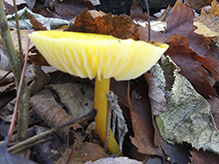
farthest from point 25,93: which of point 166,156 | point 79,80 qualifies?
point 166,156

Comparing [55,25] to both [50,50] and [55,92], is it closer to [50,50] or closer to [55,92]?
[55,92]

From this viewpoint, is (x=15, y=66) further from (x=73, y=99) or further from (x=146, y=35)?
(x=146, y=35)

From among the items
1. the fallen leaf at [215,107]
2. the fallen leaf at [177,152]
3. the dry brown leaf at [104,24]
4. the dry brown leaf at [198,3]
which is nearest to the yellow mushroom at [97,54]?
the dry brown leaf at [104,24]

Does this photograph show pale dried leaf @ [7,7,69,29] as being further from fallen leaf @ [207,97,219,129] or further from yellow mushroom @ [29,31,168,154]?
fallen leaf @ [207,97,219,129]

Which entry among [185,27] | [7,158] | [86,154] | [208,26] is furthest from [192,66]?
[7,158]

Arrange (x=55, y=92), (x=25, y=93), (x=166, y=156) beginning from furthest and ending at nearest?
(x=55, y=92) < (x=166, y=156) < (x=25, y=93)

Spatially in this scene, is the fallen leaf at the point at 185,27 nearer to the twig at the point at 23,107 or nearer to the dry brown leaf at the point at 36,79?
the dry brown leaf at the point at 36,79
